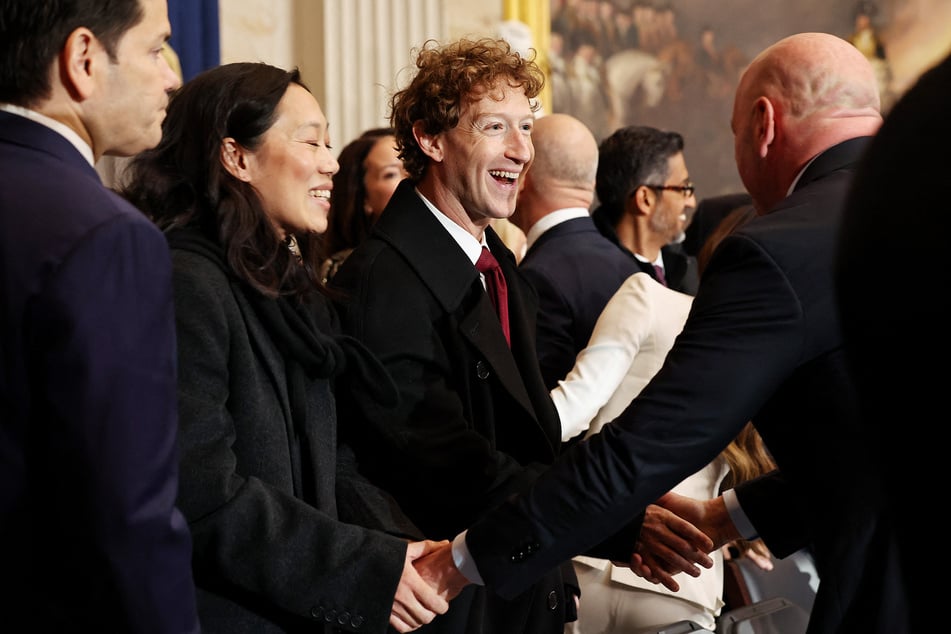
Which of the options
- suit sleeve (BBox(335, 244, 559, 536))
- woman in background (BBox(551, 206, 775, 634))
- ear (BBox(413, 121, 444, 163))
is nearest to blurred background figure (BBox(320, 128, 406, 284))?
woman in background (BBox(551, 206, 775, 634))

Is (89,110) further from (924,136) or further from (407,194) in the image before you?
(924,136)

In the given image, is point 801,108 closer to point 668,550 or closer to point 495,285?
point 495,285

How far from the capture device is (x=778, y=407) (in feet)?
7.51

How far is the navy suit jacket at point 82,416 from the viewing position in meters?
1.62

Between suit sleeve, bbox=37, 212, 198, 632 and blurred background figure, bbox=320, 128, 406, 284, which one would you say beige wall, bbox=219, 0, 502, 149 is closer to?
blurred background figure, bbox=320, 128, 406, 284

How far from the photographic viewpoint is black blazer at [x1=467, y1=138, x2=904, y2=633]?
214 centimetres

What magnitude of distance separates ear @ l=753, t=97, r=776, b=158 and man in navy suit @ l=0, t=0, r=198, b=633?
4.66 feet

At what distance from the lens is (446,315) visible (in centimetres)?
277

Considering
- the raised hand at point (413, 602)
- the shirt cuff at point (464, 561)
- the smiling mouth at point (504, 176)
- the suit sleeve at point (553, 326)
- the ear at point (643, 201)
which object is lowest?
the raised hand at point (413, 602)

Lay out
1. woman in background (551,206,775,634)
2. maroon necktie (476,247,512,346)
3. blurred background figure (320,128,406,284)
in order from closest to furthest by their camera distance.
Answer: maroon necktie (476,247,512,346) < woman in background (551,206,775,634) < blurred background figure (320,128,406,284)

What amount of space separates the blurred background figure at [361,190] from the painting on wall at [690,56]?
5.63 m

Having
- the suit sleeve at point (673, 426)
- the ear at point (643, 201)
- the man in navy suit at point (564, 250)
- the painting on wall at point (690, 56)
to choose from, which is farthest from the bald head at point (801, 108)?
the painting on wall at point (690, 56)

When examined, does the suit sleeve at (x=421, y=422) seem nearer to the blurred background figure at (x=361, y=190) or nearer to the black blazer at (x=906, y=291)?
the black blazer at (x=906, y=291)

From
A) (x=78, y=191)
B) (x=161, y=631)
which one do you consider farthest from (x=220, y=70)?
(x=161, y=631)
